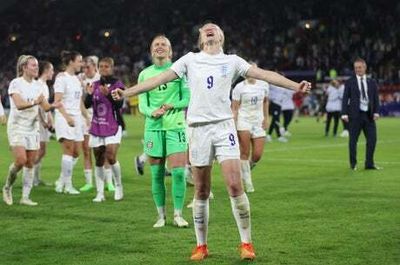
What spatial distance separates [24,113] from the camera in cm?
1245

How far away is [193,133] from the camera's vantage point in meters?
8.34

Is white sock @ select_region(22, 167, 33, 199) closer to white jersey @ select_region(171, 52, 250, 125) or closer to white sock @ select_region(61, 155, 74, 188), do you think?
white sock @ select_region(61, 155, 74, 188)

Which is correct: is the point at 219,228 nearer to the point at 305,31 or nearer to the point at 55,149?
the point at 55,149

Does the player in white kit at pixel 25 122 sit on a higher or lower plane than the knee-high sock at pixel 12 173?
higher

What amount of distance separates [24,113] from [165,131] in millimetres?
3150

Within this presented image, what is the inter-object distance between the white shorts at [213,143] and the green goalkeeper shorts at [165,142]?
6.28 feet

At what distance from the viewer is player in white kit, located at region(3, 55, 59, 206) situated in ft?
40.3

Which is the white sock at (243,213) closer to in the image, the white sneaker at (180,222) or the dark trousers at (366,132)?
the white sneaker at (180,222)

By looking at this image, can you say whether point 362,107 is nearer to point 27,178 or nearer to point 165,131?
point 27,178

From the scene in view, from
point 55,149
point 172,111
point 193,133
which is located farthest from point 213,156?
point 55,149

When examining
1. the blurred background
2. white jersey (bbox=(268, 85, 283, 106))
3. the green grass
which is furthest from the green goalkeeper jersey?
the blurred background

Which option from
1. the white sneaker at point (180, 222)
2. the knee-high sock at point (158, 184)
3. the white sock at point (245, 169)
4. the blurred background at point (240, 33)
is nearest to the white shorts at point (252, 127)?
the white sock at point (245, 169)

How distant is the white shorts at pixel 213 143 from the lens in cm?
821

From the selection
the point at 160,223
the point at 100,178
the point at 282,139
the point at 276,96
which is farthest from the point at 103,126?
the point at 276,96
